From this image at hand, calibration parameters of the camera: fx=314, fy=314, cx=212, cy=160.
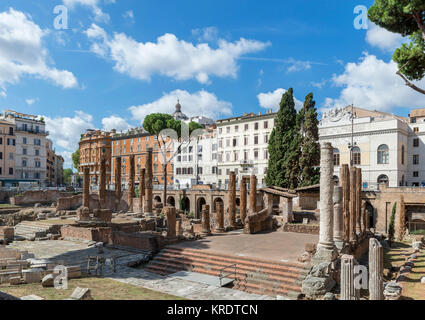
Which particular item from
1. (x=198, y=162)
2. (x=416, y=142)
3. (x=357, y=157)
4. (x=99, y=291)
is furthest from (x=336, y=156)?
(x=99, y=291)

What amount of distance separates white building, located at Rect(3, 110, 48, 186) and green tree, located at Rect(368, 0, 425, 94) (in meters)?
58.6

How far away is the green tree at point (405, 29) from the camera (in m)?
16.0

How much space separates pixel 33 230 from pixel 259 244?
65.1 feet

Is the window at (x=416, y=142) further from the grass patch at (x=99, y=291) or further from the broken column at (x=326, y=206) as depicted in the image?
the grass patch at (x=99, y=291)

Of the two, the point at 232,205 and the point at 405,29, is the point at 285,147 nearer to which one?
the point at 232,205

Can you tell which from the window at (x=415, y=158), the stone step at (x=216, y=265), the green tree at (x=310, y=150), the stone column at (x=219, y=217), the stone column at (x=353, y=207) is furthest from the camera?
the window at (x=415, y=158)

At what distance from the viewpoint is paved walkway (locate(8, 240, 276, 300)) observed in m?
11.7

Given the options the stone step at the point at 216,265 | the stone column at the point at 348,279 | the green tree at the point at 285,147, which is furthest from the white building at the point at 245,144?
the stone column at the point at 348,279

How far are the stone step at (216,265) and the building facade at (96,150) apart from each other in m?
59.1

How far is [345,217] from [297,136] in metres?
20.3

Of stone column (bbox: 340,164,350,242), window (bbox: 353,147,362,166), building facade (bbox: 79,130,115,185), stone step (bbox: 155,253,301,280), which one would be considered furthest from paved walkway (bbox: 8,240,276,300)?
building facade (bbox: 79,130,115,185)

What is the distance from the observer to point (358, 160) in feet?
131

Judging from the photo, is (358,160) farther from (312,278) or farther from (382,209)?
(312,278)

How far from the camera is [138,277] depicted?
45.2 ft
